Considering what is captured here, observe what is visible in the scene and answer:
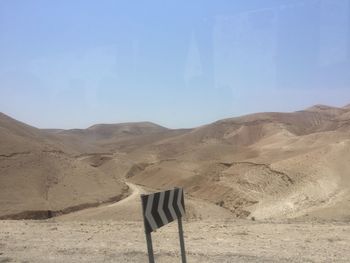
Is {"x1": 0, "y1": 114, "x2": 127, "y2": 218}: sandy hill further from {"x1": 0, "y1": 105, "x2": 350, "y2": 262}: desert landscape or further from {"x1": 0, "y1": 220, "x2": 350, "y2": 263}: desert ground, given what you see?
{"x1": 0, "y1": 220, "x2": 350, "y2": 263}: desert ground

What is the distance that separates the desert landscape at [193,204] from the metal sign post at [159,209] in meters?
2.82

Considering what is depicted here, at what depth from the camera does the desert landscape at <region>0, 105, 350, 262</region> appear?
1206 centimetres

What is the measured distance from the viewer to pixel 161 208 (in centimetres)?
763

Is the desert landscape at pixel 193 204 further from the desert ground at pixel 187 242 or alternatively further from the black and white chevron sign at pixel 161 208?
the black and white chevron sign at pixel 161 208

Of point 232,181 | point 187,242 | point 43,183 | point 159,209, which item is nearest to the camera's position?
point 159,209

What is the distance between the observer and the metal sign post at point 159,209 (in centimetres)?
703

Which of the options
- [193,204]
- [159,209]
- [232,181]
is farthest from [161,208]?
[232,181]

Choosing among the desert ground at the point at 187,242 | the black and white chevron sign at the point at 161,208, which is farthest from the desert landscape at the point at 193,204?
the black and white chevron sign at the point at 161,208

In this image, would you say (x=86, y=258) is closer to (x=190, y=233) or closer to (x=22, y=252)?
(x=22, y=252)

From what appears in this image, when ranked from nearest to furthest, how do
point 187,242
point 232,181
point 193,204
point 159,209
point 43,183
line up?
point 159,209, point 187,242, point 193,204, point 43,183, point 232,181

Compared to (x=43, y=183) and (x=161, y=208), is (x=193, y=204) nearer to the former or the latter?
(x=43, y=183)

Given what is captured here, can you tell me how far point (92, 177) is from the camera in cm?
4300

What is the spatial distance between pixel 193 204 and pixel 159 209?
24184 millimetres

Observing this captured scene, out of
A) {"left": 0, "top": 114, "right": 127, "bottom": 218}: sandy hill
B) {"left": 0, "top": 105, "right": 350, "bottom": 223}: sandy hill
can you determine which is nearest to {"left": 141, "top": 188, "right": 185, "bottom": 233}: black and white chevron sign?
{"left": 0, "top": 105, "right": 350, "bottom": 223}: sandy hill
